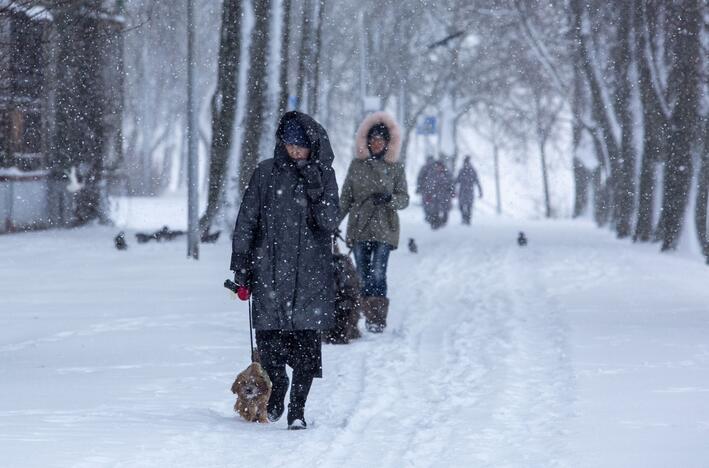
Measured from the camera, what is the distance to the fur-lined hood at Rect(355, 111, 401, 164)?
10625 mm

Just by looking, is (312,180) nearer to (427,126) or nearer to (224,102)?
(224,102)

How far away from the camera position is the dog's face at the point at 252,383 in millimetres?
7137

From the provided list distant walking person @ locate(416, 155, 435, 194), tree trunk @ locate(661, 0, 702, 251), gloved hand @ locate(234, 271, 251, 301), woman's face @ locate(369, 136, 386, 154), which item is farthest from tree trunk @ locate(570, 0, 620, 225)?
gloved hand @ locate(234, 271, 251, 301)

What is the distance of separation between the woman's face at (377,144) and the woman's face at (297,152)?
3757mm

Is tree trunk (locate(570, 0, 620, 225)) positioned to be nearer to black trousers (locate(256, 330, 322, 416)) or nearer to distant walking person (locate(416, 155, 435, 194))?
distant walking person (locate(416, 155, 435, 194))

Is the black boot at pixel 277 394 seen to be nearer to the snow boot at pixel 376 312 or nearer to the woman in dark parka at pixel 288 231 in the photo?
the woman in dark parka at pixel 288 231

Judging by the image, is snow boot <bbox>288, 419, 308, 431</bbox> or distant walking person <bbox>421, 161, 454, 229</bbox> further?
distant walking person <bbox>421, 161, 454, 229</bbox>

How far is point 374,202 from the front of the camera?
10.8 m

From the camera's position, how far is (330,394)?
819 cm

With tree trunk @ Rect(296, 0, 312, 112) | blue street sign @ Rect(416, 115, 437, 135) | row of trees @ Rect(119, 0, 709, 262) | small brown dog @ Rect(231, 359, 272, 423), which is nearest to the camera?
small brown dog @ Rect(231, 359, 272, 423)

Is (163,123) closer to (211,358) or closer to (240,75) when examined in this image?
(240,75)

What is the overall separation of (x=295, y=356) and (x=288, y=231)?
0.70 metres

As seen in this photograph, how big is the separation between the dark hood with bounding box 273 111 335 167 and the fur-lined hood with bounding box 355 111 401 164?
12.0ft

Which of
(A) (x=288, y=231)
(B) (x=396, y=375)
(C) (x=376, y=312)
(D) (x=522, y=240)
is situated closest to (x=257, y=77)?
(D) (x=522, y=240)
